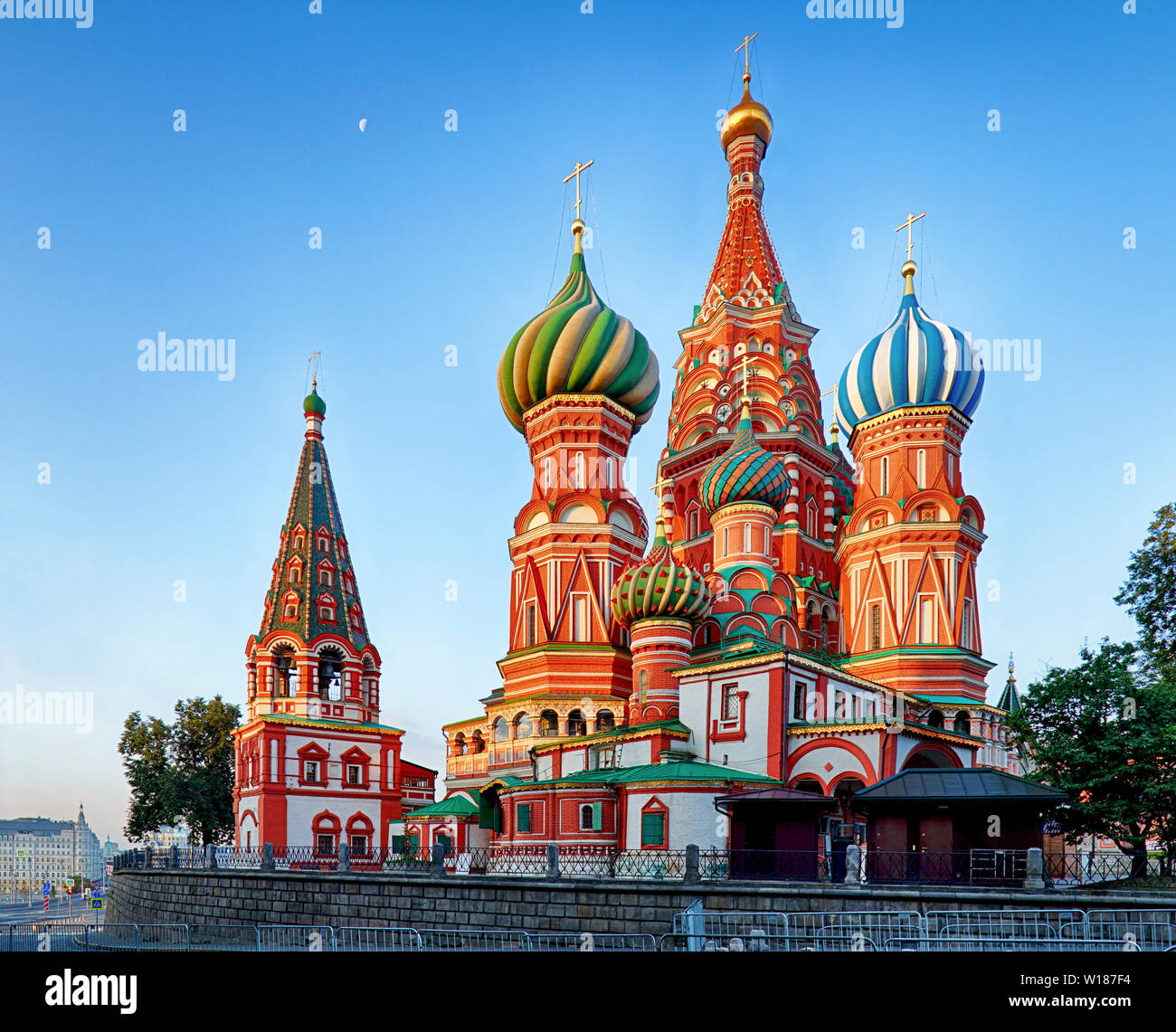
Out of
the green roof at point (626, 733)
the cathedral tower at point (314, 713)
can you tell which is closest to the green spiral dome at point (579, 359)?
the cathedral tower at point (314, 713)

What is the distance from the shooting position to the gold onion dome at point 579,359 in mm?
37281

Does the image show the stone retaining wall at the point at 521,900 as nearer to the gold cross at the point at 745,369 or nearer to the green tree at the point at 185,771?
the green tree at the point at 185,771

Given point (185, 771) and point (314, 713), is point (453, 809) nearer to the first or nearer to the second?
point (314, 713)

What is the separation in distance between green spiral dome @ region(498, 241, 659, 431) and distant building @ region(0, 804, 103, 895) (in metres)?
131

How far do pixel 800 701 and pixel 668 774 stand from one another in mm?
4494

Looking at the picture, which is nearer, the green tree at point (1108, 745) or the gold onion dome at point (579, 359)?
the green tree at point (1108, 745)

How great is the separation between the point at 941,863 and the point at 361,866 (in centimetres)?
1638

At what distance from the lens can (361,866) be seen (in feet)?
92.3

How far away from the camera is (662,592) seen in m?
30.0

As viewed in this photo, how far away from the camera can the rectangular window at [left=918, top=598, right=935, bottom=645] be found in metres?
33.7

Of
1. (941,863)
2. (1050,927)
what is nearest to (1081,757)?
(941,863)

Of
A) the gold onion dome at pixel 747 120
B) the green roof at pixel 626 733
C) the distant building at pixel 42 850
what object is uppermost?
the gold onion dome at pixel 747 120

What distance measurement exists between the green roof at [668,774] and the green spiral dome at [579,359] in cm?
1512

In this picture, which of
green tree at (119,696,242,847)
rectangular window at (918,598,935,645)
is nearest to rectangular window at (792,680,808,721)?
rectangular window at (918,598,935,645)
